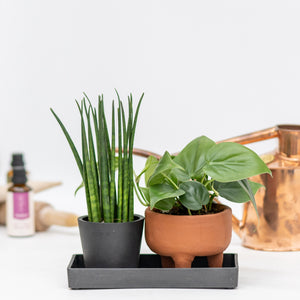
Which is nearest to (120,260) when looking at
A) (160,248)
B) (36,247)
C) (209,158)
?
(160,248)

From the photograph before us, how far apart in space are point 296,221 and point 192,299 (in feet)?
1.21

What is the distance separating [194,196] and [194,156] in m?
0.06

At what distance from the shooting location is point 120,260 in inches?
39.8

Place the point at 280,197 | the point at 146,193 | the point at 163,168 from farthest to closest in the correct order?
the point at 280,197 → the point at 146,193 → the point at 163,168

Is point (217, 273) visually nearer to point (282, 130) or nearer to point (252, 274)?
point (252, 274)

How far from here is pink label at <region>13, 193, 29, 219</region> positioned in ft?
4.70

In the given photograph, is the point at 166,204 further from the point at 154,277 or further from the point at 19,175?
the point at 19,175

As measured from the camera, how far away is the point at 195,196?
38.6 inches

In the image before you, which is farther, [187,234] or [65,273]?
[65,273]

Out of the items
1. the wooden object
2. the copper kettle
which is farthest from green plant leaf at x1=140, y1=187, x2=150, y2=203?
the wooden object

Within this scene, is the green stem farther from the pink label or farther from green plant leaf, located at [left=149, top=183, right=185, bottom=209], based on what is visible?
the pink label

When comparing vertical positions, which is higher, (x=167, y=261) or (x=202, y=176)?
(x=202, y=176)

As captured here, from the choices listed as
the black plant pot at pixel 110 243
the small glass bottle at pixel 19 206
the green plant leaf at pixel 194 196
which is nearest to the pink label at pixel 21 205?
the small glass bottle at pixel 19 206

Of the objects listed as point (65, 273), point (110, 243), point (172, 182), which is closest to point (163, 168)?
point (172, 182)
